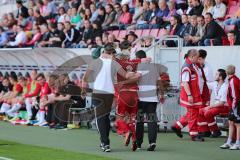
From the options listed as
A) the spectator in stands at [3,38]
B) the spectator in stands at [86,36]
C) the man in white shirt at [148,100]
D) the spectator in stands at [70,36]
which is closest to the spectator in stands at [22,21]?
the spectator in stands at [3,38]

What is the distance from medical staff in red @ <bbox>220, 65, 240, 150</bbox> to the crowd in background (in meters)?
2.81

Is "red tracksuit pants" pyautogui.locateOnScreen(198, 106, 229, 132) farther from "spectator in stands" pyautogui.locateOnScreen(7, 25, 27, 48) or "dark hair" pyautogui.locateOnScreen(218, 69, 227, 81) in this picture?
"spectator in stands" pyautogui.locateOnScreen(7, 25, 27, 48)

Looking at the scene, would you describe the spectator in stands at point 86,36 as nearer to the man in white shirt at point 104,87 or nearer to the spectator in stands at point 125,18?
the spectator in stands at point 125,18

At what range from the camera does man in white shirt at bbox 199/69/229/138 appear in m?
15.6

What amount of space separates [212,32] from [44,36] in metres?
8.73

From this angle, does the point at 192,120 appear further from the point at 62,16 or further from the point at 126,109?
the point at 62,16

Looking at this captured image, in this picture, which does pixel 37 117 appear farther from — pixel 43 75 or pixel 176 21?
pixel 176 21

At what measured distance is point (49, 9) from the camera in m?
28.2

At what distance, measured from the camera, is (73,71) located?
67.4ft

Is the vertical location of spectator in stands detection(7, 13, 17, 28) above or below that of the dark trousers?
above

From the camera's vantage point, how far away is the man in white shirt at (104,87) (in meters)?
13.5

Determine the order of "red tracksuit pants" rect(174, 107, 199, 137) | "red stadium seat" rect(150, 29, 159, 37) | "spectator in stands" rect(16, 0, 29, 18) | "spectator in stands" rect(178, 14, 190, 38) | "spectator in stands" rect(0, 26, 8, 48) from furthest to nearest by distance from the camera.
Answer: "spectator in stands" rect(16, 0, 29, 18) → "spectator in stands" rect(0, 26, 8, 48) → "red stadium seat" rect(150, 29, 159, 37) → "spectator in stands" rect(178, 14, 190, 38) → "red tracksuit pants" rect(174, 107, 199, 137)

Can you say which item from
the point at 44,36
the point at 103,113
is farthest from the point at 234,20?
the point at 44,36

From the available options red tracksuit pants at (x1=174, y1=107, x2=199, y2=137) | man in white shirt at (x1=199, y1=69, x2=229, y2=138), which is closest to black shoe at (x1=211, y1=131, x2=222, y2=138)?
man in white shirt at (x1=199, y1=69, x2=229, y2=138)
